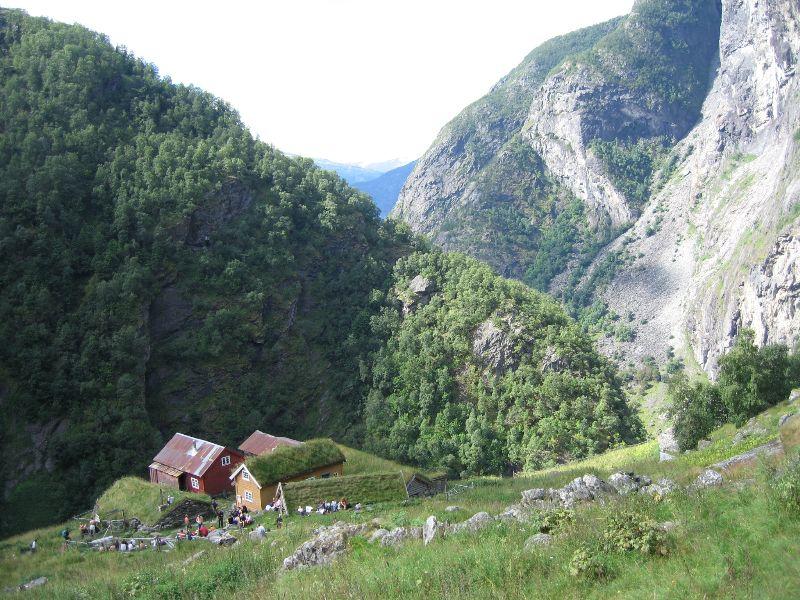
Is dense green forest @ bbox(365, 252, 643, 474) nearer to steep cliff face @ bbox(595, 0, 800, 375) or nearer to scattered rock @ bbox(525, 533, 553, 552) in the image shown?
scattered rock @ bbox(525, 533, 553, 552)

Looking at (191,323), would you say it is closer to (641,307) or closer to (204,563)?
(204,563)

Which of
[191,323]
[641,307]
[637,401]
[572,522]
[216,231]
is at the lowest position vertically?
[637,401]

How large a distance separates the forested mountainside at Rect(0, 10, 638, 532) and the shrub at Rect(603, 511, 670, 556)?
152 feet

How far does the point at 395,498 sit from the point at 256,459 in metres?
10.2

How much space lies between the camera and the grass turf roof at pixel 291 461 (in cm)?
3641

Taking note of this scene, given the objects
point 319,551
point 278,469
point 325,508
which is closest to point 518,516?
point 319,551

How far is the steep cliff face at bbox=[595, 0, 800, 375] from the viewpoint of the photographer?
112 metres

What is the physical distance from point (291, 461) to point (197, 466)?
30.2 ft

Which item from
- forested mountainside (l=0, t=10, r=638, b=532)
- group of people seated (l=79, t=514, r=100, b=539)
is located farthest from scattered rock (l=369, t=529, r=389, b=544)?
forested mountainside (l=0, t=10, r=638, b=532)

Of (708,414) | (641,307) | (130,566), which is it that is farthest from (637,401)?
(130,566)

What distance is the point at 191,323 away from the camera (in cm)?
6838

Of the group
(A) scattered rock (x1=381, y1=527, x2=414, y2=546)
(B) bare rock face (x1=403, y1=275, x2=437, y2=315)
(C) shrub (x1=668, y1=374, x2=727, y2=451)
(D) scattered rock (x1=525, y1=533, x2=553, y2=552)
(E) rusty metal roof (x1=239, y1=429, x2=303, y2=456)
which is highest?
(B) bare rock face (x1=403, y1=275, x2=437, y2=315)

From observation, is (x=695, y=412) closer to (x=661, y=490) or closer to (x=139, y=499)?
(x=661, y=490)

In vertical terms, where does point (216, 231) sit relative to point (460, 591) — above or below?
above
